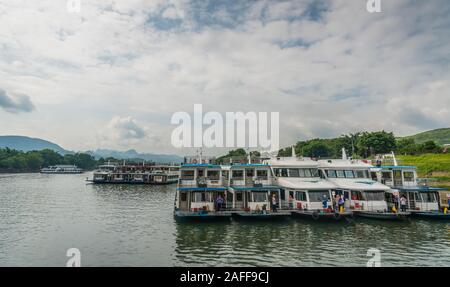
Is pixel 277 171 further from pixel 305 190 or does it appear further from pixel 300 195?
pixel 305 190

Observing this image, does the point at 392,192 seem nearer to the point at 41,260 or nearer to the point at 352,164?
the point at 352,164

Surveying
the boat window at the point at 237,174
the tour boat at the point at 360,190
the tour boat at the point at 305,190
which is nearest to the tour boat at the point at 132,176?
the boat window at the point at 237,174

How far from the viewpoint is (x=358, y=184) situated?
30.7 meters

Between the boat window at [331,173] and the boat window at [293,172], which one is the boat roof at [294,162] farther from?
the boat window at [331,173]

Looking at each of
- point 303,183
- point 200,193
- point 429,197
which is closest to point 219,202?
point 200,193

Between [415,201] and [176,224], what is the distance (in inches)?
1041

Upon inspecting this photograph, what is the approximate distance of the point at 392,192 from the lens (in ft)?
103

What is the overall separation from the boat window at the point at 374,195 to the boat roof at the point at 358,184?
2.05 ft

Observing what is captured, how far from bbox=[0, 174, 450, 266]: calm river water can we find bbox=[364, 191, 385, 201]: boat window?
2.80 metres

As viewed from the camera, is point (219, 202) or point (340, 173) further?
point (340, 173)

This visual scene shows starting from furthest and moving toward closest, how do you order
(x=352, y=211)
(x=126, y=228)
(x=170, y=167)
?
(x=170, y=167) < (x=352, y=211) < (x=126, y=228)

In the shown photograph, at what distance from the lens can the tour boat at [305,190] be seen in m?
27.5

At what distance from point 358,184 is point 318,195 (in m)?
5.61
